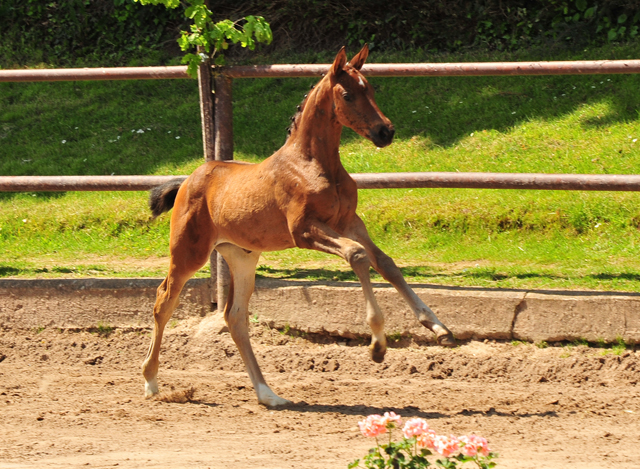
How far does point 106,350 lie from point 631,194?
16.1 ft

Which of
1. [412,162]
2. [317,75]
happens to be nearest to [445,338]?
[317,75]

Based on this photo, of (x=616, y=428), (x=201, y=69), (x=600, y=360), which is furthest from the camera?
(x=201, y=69)

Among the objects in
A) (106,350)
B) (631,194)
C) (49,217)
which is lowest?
(106,350)

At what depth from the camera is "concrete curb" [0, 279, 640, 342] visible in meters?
5.52

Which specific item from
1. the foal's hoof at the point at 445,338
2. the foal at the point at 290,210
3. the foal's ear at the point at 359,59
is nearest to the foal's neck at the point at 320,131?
the foal at the point at 290,210

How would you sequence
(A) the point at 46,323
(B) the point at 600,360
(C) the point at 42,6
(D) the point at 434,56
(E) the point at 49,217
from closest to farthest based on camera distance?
1. (B) the point at 600,360
2. (A) the point at 46,323
3. (E) the point at 49,217
4. (D) the point at 434,56
5. (C) the point at 42,6

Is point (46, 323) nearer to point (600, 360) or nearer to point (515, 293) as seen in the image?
point (515, 293)

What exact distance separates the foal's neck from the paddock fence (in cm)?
110

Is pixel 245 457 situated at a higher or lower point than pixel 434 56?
lower

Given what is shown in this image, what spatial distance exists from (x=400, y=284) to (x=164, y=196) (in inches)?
79.5

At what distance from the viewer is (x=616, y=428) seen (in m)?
4.26

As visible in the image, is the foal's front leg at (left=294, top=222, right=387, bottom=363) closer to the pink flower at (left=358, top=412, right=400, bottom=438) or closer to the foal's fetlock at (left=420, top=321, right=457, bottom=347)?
the foal's fetlock at (left=420, top=321, right=457, bottom=347)

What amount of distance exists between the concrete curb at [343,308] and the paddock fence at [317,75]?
1.63 feet

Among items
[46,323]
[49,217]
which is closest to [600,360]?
[46,323]
